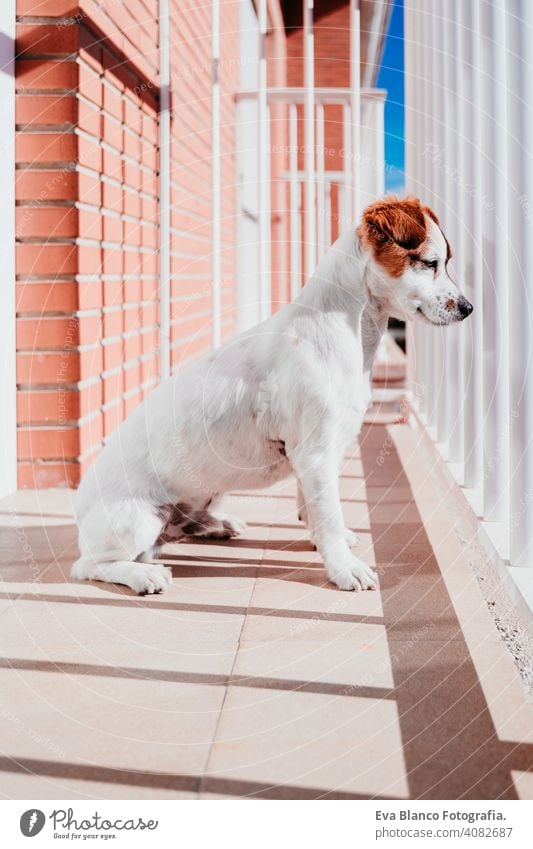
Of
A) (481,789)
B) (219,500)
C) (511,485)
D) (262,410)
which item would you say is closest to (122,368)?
(219,500)

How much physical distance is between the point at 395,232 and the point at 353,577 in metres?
1.13

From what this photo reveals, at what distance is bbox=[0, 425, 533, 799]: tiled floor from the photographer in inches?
79.9

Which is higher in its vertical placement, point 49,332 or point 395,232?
point 395,232

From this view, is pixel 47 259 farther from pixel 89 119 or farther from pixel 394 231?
pixel 394 231

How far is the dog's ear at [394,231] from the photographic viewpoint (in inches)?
126

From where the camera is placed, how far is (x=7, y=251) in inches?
184

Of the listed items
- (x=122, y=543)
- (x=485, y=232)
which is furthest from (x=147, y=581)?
(x=485, y=232)

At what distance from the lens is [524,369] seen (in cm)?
302

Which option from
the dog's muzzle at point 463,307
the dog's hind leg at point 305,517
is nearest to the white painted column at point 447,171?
the dog's hind leg at point 305,517

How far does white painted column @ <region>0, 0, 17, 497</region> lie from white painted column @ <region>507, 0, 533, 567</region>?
2.49 m

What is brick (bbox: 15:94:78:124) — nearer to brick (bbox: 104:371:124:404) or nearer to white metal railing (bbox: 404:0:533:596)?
brick (bbox: 104:371:124:404)

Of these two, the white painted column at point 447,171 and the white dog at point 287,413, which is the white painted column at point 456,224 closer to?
the white painted column at point 447,171

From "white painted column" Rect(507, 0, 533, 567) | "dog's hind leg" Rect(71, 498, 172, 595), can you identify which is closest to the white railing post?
"white painted column" Rect(507, 0, 533, 567)
